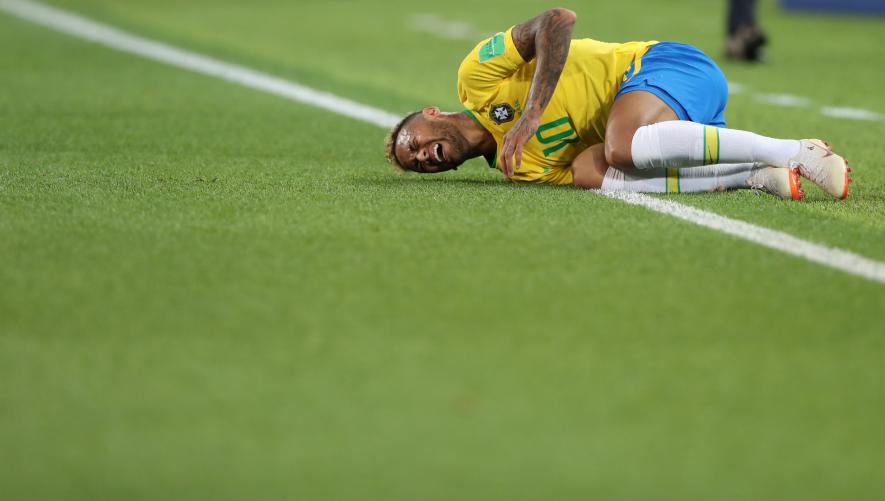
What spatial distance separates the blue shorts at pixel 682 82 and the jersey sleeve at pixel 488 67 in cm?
45

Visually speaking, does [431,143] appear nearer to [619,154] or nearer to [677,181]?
[619,154]

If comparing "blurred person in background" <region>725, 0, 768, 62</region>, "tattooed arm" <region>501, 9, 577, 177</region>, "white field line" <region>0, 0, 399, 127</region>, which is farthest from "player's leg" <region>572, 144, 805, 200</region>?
"blurred person in background" <region>725, 0, 768, 62</region>

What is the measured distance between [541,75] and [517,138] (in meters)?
0.26

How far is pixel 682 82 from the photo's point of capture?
208 inches

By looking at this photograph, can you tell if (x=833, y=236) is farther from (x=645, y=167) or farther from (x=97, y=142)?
(x=97, y=142)

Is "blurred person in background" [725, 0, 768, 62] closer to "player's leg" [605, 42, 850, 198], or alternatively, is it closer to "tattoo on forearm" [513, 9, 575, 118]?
"player's leg" [605, 42, 850, 198]

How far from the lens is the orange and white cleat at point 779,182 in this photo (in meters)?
4.97

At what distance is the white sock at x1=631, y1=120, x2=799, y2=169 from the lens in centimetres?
499

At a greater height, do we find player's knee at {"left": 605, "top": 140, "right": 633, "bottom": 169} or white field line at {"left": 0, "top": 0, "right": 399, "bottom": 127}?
player's knee at {"left": 605, "top": 140, "right": 633, "bottom": 169}

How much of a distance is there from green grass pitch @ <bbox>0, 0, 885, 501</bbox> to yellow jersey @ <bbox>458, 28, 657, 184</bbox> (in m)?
0.21

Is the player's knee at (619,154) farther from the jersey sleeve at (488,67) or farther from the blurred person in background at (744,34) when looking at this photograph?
the blurred person in background at (744,34)

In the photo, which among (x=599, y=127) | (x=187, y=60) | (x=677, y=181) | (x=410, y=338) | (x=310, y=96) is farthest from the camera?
(x=187, y=60)

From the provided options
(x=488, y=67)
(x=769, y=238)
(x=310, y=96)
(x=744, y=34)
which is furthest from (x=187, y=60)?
(x=769, y=238)

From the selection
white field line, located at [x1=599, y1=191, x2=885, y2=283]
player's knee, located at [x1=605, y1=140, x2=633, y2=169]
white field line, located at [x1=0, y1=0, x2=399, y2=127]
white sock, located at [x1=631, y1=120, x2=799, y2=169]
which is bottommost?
white field line, located at [x1=0, y1=0, x2=399, y2=127]
